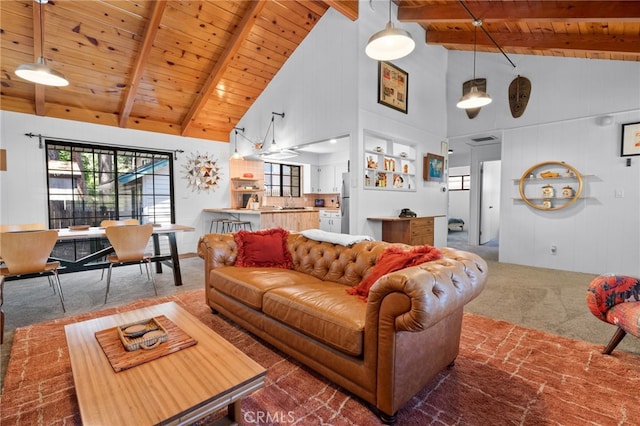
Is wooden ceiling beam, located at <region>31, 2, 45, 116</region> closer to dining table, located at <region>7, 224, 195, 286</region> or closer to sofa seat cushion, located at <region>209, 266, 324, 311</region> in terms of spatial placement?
dining table, located at <region>7, 224, 195, 286</region>

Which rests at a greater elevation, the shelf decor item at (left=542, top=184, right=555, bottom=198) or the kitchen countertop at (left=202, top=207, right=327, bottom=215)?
the shelf decor item at (left=542, top=184, right=555, bottom=198)

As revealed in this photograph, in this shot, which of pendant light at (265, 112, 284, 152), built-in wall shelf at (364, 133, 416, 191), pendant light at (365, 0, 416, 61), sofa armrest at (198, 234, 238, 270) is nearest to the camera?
pendant light at (365, 0, 416, 61)

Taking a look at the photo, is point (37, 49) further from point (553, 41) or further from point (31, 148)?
point (553, 41)

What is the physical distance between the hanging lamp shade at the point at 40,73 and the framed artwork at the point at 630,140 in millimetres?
7112

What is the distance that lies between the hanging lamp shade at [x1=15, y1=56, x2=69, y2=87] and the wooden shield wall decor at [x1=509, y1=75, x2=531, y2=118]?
253 inches

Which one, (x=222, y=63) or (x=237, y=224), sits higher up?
(x=222, y=63)

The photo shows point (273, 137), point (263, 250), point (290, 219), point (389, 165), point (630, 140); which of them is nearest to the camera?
point (263, 250)

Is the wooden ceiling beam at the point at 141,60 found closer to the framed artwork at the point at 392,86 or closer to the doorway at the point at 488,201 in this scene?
the framed artwork at the point at 392,86

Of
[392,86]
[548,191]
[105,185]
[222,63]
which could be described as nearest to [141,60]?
[222,63]

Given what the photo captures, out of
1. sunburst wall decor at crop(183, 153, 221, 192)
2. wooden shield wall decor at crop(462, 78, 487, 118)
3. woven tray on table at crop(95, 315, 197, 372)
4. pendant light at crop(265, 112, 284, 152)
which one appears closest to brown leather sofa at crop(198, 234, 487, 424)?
woven tray on table at crop(95, 315, 197, 372)

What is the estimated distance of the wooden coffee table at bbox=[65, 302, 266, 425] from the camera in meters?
1.06

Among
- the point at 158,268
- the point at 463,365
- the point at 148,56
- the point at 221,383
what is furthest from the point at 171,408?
the point at 148,56

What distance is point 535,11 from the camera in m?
3.43

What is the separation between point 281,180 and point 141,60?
4.16 meters
